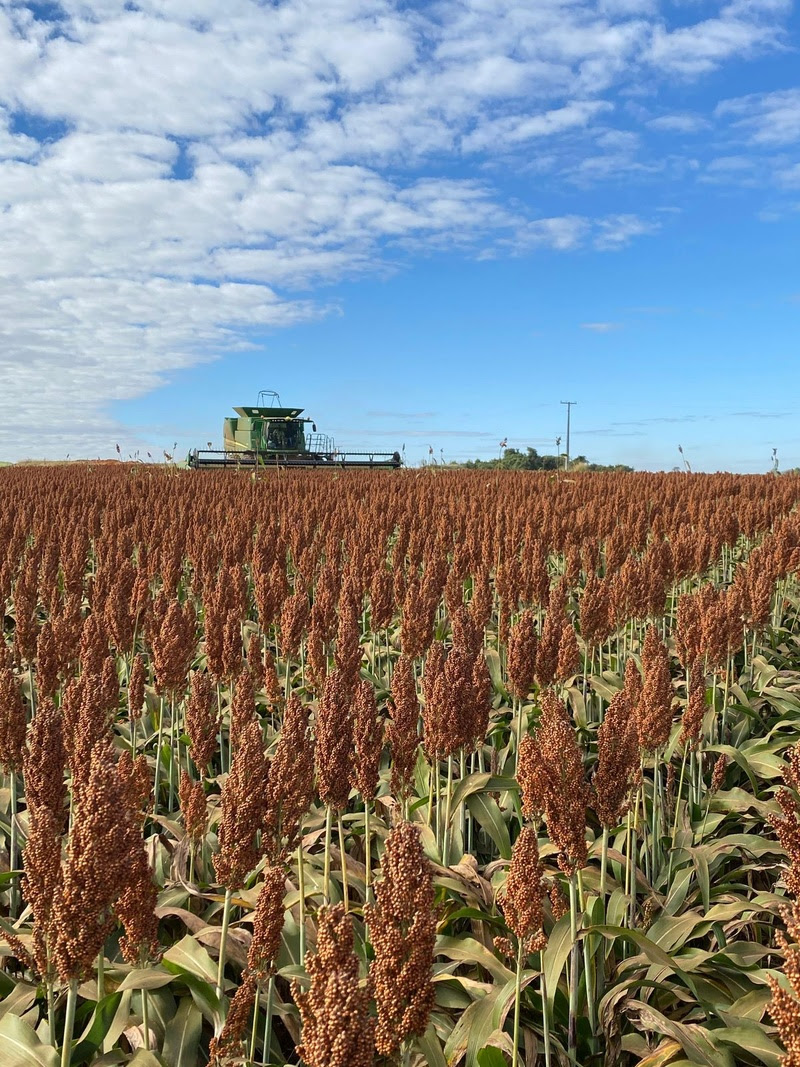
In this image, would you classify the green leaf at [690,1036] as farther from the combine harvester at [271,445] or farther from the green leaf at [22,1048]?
the combine harvester at [271,445]

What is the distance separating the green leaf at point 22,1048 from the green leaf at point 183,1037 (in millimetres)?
363

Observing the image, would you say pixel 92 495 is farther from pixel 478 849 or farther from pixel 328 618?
pixel 478 849

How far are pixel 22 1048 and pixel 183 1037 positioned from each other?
1.54ft

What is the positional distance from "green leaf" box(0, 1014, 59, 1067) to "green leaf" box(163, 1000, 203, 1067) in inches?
14.3

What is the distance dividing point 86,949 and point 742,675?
5.69 meters

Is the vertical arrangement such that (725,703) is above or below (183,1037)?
above

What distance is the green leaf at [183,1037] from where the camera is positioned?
2.47 m

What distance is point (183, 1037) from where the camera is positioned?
2502 millimetres

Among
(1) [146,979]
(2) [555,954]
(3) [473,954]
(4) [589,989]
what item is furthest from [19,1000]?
(4) [589,989]

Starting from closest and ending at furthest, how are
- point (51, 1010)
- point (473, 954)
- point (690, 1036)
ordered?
point (51, 1010), point (690, 1036), point (473, 954)

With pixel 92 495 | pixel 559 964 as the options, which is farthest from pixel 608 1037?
pixel 92 495

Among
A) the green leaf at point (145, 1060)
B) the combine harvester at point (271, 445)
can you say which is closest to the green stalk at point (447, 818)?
the green leaf at point (145, 1060)

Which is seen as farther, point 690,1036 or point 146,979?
point 690,1036

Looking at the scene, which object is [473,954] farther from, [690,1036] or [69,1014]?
[69,1014]
